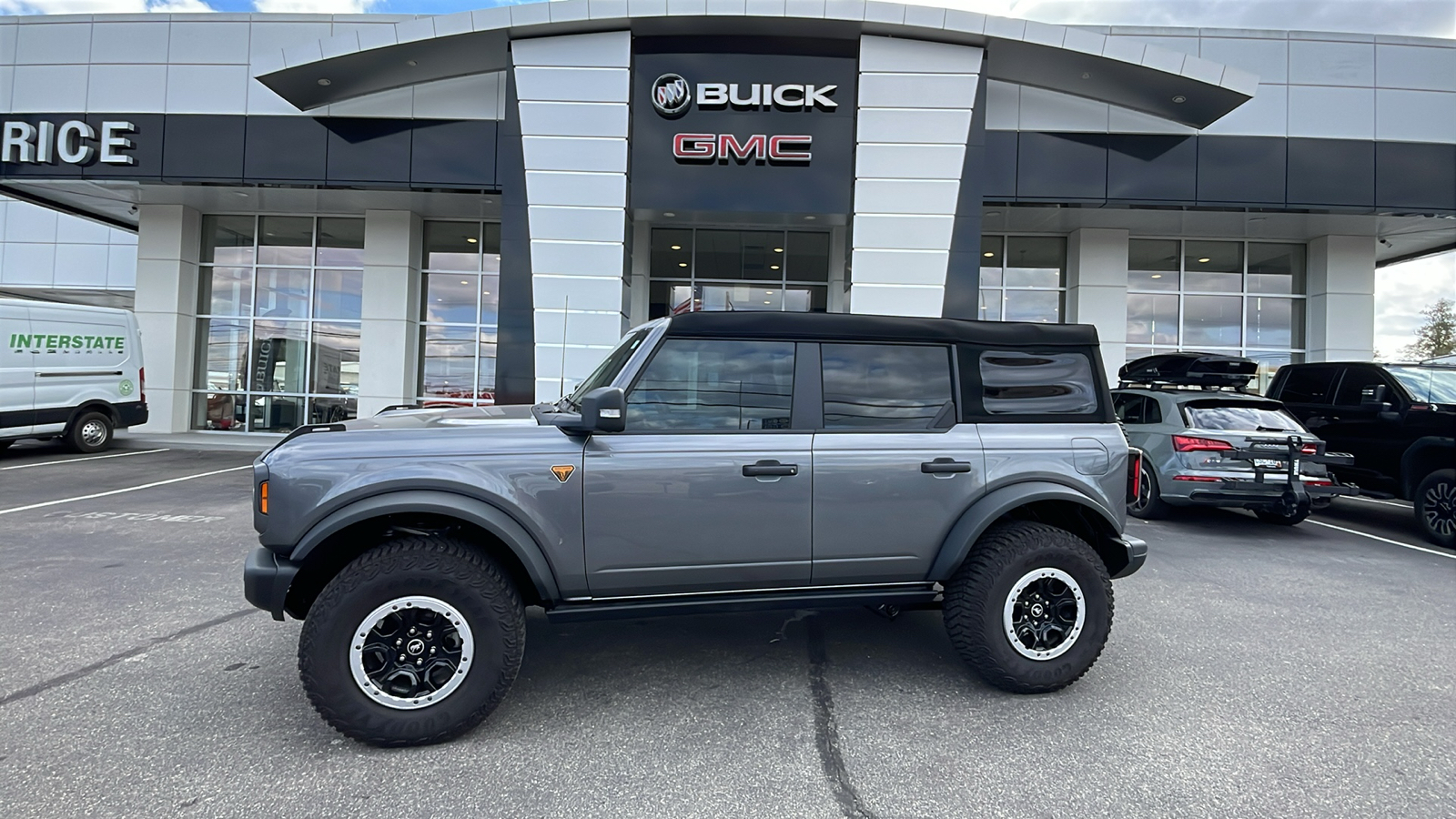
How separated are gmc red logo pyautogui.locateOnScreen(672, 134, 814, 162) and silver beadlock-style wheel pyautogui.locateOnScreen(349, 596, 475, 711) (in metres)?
10.4

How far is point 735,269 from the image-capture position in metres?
15.8

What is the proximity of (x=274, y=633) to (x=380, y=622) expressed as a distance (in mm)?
1805

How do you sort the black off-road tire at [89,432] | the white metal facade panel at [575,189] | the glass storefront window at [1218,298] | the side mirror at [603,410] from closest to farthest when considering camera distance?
the side mirror at [603,410] < the white metal facade panel at [575,189] < the black off-road tire at [89,432] < the glass storefront window at [1218,298]

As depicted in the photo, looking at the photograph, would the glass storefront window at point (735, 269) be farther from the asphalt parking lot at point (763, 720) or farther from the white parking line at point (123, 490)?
the asphalt parking lot at point (763, 720)

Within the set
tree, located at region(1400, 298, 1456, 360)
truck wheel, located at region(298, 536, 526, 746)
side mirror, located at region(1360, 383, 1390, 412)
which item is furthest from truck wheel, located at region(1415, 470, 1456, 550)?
tree, located at region(1400, 298, 1456, 360)

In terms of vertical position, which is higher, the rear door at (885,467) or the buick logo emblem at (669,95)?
the buick logo emblem at (669,95)

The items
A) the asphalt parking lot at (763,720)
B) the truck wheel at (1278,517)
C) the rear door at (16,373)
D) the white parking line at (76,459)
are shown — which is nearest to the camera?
the asphalt parking lot at (763,720)

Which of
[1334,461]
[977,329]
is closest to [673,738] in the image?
[977,329]

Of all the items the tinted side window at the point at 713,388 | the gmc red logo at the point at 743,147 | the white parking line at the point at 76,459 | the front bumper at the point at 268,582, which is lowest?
the white parking line at the point at 76,459

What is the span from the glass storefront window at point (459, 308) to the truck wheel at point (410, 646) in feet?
45.0

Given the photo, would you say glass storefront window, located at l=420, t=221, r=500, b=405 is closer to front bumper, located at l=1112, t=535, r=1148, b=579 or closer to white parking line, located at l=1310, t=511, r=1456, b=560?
white parking line, located at l=1310, t=511, r=1456, b=560

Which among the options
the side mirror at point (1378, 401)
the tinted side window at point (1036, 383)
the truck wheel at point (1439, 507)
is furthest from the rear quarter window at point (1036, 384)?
the side mirror at point (1378, 401)

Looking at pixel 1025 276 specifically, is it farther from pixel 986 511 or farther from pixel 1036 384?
pixel 986 511

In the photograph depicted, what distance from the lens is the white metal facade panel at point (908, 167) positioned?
38.8 feet
